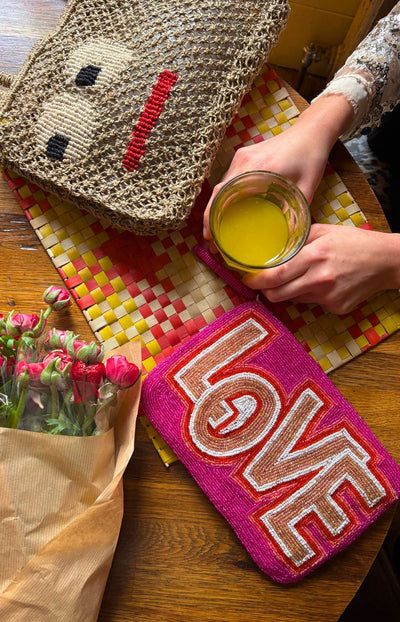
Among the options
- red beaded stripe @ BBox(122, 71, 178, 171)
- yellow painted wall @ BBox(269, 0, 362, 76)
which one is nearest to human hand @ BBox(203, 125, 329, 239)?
red beaded stripe @ BBox(122, 71, 178, 171)

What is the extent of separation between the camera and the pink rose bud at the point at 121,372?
0.58 m

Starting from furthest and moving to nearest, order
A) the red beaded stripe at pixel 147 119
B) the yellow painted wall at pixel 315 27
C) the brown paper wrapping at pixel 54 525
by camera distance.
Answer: the yellow painted wall at pixel 315 27
the red beaded stripe at pixel 147 119
the brown paper wrapping at pixel 54 525

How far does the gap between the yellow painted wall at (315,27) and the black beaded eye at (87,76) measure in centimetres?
61

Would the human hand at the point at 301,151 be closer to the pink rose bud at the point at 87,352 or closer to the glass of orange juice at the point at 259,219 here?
the glass of orange juice at the point at 259,219

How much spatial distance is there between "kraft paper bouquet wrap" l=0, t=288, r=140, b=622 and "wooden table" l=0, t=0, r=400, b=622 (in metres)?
0.06

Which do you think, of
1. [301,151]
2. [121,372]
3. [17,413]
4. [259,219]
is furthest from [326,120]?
[17,413]

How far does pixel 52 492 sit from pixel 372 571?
78 cm

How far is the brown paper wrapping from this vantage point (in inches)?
21.3

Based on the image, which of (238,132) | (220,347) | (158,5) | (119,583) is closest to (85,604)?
→ (119,583)

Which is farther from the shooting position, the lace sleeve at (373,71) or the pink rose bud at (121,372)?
the lace sleeve at (373,71)

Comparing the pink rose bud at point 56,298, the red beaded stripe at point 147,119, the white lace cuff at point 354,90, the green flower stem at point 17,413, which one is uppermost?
the white lace cuff at point 354,90

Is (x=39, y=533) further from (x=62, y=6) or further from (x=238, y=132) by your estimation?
(x=62, y=6)

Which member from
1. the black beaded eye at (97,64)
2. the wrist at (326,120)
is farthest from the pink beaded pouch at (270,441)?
the black beaded eye at (97,64)

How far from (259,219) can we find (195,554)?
0.44 metres
